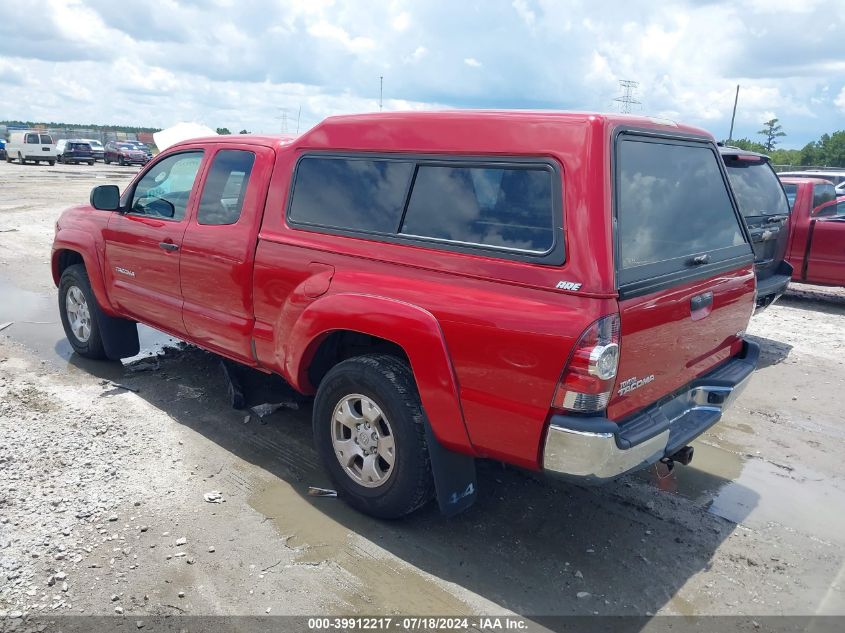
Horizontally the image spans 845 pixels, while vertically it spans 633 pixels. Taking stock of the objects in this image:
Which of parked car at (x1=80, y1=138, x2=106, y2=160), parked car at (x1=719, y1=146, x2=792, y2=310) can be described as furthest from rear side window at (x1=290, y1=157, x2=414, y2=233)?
parked car at (x1=80, y1=138, x2=106, y2=160)

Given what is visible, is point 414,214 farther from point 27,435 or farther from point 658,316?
point 27,435

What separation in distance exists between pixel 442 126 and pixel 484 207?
497mm

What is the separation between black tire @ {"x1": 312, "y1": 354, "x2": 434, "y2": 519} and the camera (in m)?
3.35

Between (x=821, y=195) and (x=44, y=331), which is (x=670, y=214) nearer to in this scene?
(x=44, y=331)

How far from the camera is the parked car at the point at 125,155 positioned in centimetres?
4144

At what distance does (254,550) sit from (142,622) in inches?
25.1

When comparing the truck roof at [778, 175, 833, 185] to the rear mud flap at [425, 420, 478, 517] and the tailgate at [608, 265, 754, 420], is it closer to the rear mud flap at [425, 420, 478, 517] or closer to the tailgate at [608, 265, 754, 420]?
the tailgate at [608, 265, 754, 420]

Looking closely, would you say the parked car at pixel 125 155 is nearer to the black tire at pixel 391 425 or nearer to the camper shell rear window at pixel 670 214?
the black tire at pixel 391 425

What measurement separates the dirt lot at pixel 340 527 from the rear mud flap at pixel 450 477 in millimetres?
263

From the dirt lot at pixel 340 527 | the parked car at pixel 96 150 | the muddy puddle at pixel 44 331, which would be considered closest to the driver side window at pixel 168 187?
the dirt lot at pixel 340 527

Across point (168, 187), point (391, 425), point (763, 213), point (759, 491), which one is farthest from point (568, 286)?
point (763, 213)

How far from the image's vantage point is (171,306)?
491 cm

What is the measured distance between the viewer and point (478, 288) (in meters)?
3.05

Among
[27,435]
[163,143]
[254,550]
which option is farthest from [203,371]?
[163,143]
